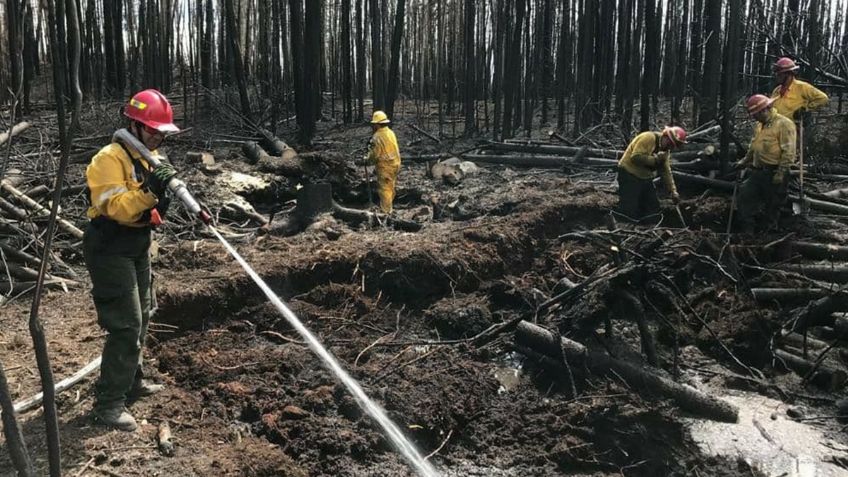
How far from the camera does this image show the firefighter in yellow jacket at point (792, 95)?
355 inches

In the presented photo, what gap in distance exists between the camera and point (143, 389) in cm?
443

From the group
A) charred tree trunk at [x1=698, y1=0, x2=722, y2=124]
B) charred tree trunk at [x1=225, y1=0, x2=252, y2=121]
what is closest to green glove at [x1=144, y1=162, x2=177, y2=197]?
charred tree trunk at [x1=698, y1=0, x2=722, y2=124]

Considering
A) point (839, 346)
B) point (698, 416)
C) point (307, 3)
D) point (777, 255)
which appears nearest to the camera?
point (698, 416)

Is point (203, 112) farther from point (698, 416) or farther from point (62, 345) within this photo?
point (698, 416)

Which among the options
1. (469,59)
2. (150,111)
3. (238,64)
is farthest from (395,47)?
(150,111)

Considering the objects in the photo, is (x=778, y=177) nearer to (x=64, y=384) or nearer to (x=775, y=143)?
(x=775, y=143)

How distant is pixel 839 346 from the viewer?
5.70 meters

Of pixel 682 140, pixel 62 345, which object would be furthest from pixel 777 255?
pixel 62 345

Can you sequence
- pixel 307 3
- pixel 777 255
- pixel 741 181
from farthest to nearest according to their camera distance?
pixel 307 3 < pixel 741 181 < pixel 777 255

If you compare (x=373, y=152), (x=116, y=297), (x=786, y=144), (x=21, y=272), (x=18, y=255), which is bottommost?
(x=21, y=272)

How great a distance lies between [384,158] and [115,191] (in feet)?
23.0

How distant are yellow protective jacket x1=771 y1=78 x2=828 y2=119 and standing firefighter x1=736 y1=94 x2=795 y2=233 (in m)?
1.05

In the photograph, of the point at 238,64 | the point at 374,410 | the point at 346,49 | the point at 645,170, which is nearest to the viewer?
the point at 374,410

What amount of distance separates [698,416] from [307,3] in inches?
510
